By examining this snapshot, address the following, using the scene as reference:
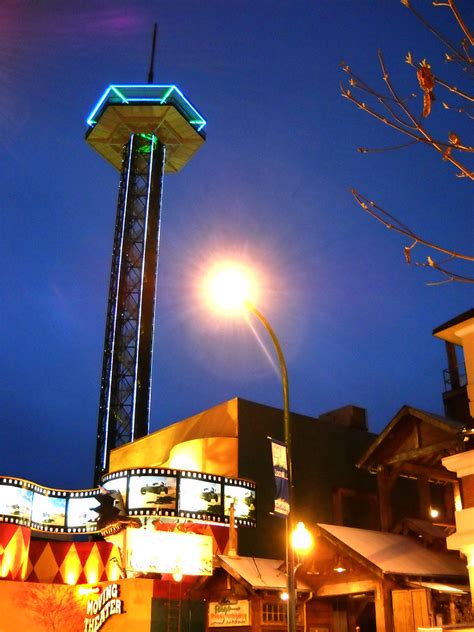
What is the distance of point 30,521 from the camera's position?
32.1m

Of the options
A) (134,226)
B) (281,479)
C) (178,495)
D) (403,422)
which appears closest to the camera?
(281,479)

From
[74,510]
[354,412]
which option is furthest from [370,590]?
[74,510]

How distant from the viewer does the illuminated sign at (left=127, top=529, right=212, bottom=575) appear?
2553 centimetres

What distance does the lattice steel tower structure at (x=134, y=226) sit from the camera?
167ft

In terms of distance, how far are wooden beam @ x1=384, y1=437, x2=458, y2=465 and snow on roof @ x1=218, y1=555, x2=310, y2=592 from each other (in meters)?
5.60

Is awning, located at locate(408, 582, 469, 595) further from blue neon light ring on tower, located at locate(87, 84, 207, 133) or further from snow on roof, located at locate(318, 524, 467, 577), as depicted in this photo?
blue neon light ring on tower, located at locate(87, 84, 207, 133)

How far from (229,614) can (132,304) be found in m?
32.0

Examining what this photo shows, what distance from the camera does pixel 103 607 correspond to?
2652cm

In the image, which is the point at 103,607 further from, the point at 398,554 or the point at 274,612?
the point at 398,554

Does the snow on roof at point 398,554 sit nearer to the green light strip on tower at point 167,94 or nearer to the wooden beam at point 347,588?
the wooden beam at point 347,588

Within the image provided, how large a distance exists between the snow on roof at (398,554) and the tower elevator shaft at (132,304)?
27.1 metres

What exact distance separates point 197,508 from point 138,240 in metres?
31.2

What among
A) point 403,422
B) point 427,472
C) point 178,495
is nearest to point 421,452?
point 403,422

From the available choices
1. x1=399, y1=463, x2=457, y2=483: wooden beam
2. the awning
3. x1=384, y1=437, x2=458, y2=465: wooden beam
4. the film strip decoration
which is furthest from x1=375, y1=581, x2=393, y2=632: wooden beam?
the film strip decoration
